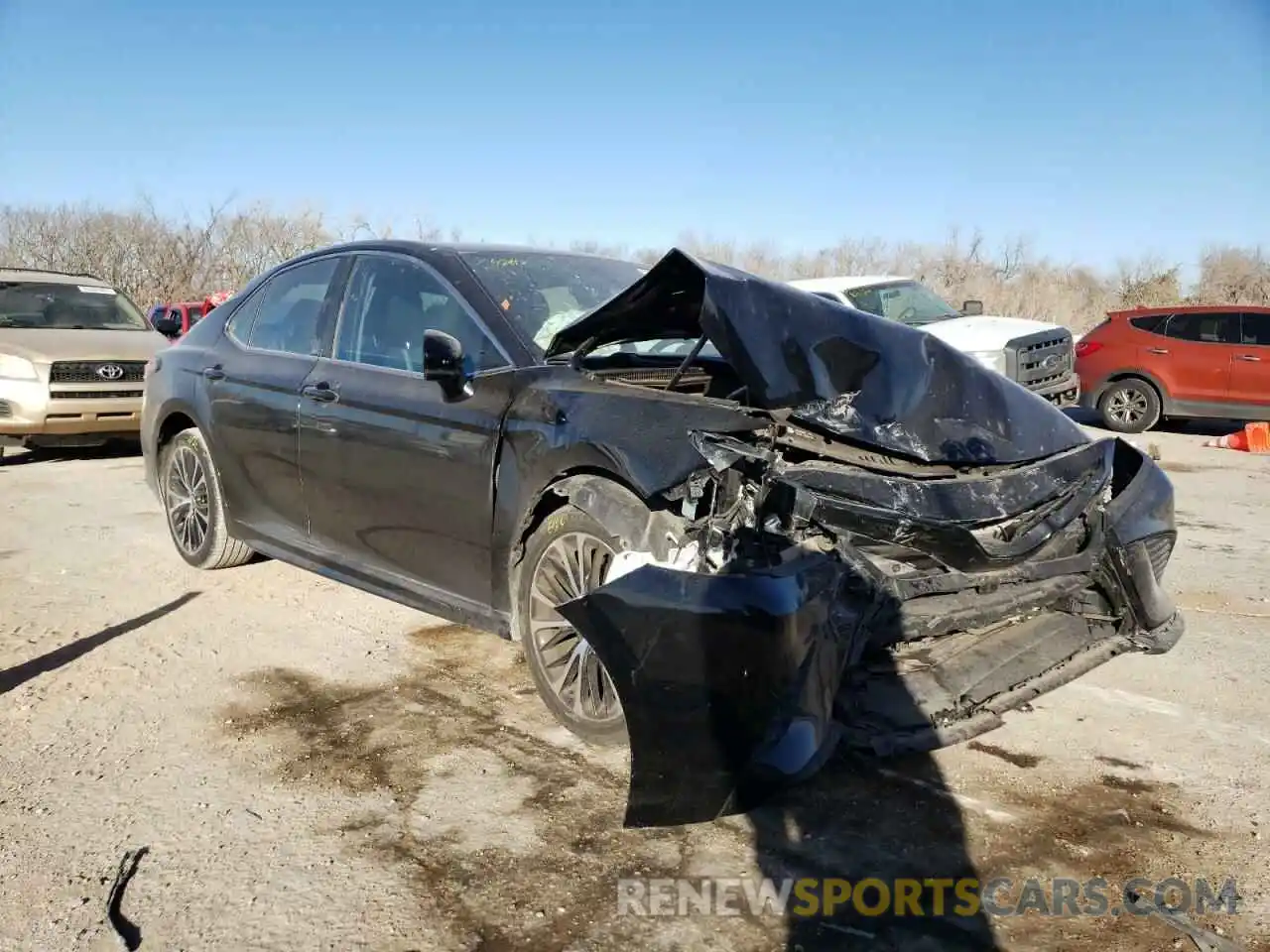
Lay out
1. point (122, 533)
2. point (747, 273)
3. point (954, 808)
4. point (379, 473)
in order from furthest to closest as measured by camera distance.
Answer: point (122, 533), point (379, 473), point (747, 273), point (954, 808)

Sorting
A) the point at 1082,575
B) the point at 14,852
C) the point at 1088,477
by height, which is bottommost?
the point at 14,852

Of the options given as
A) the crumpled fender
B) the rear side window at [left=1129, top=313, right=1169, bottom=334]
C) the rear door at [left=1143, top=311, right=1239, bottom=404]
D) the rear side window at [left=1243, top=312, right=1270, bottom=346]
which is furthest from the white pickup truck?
the crumpled fender

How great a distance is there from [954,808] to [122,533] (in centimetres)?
568

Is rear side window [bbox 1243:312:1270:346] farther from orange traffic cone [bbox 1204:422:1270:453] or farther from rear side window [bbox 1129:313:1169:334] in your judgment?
orange traffic cone [bbox 1204:422:1270:453]

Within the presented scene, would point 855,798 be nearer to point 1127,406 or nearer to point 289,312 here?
point 289,312

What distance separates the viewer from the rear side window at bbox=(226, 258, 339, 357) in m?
4.64

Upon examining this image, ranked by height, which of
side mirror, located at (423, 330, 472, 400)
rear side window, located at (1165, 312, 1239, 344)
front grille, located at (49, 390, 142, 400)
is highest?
rear side window, located at (1165, 312, 1239, 344)

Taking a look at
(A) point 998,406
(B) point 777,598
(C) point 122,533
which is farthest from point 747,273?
(C) point 122,533

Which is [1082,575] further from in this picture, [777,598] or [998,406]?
[777,598]

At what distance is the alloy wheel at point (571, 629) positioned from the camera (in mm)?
3277

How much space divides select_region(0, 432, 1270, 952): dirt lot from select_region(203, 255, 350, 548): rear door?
→ 0.62 meters

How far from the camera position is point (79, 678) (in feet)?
13.3

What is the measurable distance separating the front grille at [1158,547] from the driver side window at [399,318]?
249 cm

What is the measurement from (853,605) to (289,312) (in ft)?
10.7
